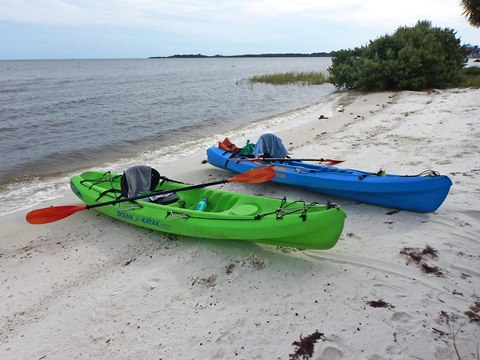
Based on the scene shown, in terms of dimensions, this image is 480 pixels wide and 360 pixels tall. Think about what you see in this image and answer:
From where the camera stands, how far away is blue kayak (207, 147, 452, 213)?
456cm

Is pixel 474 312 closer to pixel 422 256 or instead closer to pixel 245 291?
pixel 422 256

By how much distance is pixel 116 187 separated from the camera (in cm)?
605

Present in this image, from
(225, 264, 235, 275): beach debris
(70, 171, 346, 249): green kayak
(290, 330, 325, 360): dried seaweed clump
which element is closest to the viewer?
(290, 330, 325, 360): dried seaweed clump

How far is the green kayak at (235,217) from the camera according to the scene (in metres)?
3.62

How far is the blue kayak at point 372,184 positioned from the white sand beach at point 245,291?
0.17m

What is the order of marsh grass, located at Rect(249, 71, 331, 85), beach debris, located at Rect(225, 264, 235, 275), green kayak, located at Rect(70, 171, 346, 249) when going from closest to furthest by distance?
green kayak, located at Rect(70, 171, 346, 249)
beach debris, located at Rect(225, 264, 235, 275)
marsh grass, located at Rect(249, 71, 331, 85)

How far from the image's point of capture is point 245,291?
11.4ft

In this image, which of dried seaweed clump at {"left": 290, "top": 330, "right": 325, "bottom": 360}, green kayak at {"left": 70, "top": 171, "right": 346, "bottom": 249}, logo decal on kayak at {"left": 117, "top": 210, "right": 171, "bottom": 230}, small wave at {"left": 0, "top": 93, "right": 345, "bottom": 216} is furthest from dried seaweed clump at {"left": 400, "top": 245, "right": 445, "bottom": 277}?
small wave at {"left": 0, "top": 93, "right": 345, "bottom": 216}

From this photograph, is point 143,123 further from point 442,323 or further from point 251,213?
point 442,323

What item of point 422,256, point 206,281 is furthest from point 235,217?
point 422,256

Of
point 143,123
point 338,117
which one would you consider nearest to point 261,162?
point 338,117

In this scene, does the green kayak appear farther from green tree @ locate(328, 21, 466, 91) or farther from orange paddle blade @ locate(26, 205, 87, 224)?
green tree @ locate(328, 21, 466, 91)

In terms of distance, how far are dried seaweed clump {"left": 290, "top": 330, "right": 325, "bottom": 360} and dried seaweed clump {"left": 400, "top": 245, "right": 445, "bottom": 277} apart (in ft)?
4.75

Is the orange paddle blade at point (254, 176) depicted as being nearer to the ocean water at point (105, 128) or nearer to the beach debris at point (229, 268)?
the beach debris at point (229, 268)
